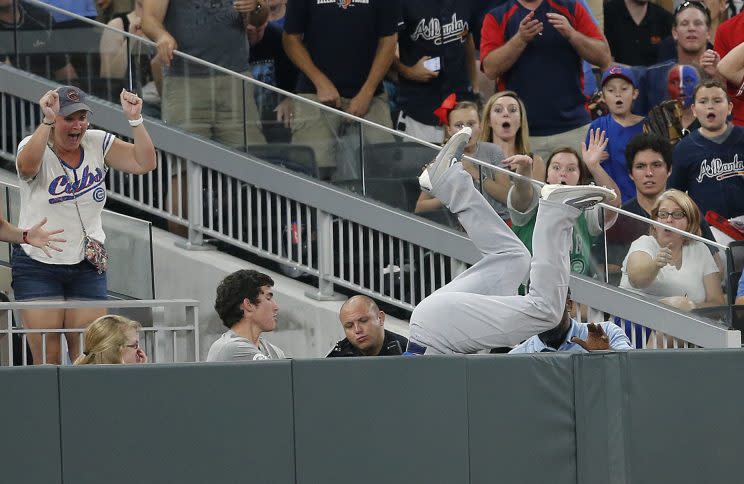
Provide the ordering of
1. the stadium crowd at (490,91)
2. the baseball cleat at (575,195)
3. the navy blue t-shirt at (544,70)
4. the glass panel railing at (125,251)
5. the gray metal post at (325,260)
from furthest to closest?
the navy blue t-shirt at (544,70) < the gray metal post at (325,260) < the stadium crowd at (490,91) < the glass panel railing at (125,251) < the baseball cleat at (575,195)

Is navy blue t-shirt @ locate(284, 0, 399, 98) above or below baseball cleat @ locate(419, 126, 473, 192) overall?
above

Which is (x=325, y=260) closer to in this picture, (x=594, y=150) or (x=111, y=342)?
(x=594, y=150)

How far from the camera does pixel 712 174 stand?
36.3 ft

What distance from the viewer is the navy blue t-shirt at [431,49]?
1177 cm

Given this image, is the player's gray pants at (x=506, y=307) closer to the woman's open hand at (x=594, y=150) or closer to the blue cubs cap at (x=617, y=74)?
the woman's open hand at (x=594, y=150)

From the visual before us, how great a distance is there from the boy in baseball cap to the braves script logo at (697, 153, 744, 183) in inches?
21.7

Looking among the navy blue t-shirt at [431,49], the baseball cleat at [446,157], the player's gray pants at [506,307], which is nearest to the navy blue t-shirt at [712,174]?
the navy blue t-shirt at [431,49]

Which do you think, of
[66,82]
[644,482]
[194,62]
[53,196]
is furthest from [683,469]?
[66,82]

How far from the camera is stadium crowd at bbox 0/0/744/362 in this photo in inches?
401

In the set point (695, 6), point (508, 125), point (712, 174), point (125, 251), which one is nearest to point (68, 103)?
point (125, 251)

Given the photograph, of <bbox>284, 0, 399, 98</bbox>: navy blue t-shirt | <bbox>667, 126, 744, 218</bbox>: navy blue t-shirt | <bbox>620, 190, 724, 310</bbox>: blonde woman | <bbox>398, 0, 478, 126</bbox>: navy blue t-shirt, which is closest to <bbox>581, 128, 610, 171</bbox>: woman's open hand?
<bbox>667, 126, 744, 218</bbox>: navy blue t-shirt

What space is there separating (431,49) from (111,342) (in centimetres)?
549

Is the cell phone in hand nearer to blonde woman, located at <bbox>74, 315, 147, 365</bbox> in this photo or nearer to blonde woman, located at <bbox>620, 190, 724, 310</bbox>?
blonde woman, located at <bbox>620, 190, 724, 310</bbox>

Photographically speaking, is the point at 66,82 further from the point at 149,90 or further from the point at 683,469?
the point at 683,469
